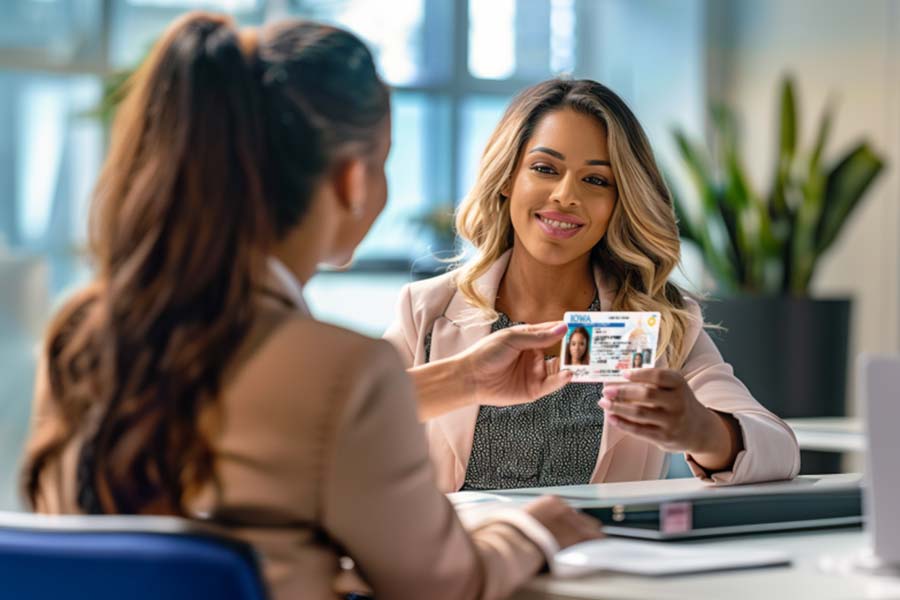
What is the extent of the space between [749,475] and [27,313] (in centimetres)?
517

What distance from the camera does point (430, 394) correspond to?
8.04 feet

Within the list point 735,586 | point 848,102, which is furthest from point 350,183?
Result: point 848,102

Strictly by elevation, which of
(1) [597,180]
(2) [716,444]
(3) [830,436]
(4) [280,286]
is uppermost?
(1) [597,180]

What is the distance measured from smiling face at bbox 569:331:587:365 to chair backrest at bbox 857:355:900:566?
845mm

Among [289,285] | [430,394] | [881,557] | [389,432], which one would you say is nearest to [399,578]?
[389,432]

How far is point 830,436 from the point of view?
4.31m

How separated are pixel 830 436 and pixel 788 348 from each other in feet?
5.16

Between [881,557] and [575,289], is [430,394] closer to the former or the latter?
[575,289]

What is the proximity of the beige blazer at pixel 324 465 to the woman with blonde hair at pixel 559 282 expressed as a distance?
1072 millimetres

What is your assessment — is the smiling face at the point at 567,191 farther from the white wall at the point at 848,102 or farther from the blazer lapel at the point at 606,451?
the white wall at the point at 848,102

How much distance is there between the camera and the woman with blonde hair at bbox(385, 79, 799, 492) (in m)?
2.73

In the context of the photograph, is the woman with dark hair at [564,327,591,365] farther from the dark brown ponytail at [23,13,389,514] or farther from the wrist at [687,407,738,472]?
the dark brown ponytail at [23,13,389,514]

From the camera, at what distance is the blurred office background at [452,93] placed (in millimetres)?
6902

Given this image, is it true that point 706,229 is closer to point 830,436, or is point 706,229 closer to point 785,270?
point 785,270
